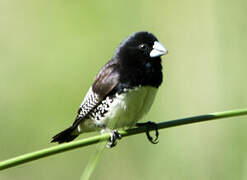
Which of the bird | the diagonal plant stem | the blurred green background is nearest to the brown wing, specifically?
the bird

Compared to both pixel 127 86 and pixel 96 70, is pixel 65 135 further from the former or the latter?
pixel 96 70

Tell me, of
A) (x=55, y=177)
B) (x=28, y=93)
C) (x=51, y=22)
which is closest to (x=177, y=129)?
(x=55, y=177)

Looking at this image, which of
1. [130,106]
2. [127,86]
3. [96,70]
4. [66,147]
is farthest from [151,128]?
[96,70]

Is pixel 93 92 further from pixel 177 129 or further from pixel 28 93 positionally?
pixel 28 93

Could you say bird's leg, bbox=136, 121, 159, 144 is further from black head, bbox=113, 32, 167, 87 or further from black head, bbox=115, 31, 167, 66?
black head, bbox=115, 31, 167, 66

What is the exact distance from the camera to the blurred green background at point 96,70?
12.7 ft

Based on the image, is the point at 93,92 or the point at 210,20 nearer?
the point at 93,92

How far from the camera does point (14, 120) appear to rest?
485cm

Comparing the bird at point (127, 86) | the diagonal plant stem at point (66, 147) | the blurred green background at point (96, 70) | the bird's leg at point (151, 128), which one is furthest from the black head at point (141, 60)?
the diagonal plant stem at point (66, 147)

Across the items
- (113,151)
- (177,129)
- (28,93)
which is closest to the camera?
(177,129)

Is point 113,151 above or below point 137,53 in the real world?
below

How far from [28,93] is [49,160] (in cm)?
80

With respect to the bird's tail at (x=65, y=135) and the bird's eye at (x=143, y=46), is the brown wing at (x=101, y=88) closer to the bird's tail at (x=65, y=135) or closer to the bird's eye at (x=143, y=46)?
the bird's tail at (x=65, y=135)

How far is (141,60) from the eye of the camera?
12.3 feet
